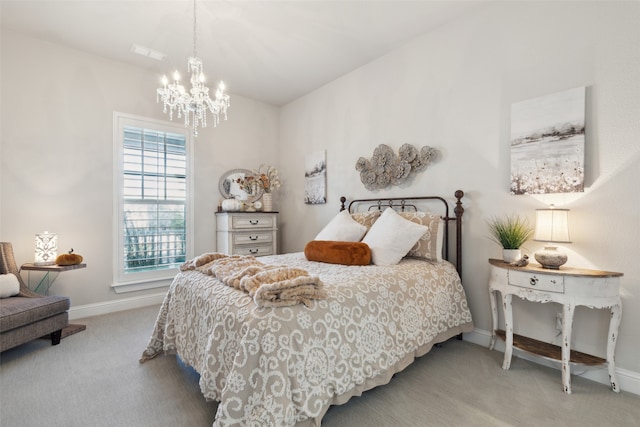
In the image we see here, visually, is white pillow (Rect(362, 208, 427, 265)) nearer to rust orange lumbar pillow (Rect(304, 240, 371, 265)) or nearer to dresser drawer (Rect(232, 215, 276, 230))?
rust orange lumbar pillow (Rect(304, 240, 371, 265))

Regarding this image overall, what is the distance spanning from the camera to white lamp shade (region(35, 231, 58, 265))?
2807 mm

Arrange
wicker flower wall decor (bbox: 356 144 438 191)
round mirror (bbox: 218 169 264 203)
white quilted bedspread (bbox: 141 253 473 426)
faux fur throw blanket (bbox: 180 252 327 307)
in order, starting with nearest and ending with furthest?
white quilted bedspread (bbox: 141 253 473 426), faux fur throw blanket (bbox: 180 252 327 307), wicker flower wall decor (bbox: 356 144 438 191), round mirror (bbox: 218 169 264 203)

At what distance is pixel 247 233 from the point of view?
404 cm

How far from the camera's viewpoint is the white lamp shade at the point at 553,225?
1.92 metres

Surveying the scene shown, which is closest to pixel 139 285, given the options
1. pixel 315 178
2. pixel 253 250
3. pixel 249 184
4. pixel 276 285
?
pixel 253 250

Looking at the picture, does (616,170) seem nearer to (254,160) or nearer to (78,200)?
(254,160)

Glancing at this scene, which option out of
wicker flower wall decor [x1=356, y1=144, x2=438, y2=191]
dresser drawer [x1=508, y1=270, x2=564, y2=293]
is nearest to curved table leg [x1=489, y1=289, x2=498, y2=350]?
dresser drawer [x1=508, y1=270, x2=564, y2=293]

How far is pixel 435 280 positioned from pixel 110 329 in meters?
3.18

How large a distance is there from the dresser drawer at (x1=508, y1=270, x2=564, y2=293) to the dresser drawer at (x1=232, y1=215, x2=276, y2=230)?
3.10 m

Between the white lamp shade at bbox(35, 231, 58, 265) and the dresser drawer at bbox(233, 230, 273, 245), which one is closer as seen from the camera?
the white lamp shade at bbox(35, 231, 58, 265)

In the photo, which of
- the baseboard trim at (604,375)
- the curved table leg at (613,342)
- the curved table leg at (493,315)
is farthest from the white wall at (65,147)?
the curved table leg at (613,342)

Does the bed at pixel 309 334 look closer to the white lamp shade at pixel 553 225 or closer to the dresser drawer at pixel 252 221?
the white lamp shade at pixel 553 225

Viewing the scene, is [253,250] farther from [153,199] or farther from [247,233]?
[153,199]

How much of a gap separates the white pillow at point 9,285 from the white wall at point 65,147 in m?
0.55
